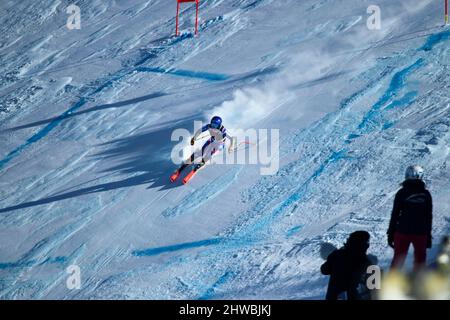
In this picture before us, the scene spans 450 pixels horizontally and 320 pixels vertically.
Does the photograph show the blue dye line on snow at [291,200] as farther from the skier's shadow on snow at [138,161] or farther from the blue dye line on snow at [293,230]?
the skier's shadow on snow at [138,161]

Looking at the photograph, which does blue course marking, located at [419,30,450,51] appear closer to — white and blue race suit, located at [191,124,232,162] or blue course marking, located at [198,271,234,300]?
white and blue race suit, located at [191,124,232,162]

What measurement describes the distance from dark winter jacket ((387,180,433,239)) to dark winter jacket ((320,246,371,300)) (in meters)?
0.90

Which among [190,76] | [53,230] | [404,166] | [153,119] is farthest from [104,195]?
[404,166]

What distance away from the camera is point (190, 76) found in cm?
1384

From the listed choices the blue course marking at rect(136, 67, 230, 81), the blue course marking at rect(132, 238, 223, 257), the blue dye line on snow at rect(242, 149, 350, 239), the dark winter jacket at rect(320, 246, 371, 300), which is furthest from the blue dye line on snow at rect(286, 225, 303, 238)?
the blue course marking at rect(136, 67, 230, 81)

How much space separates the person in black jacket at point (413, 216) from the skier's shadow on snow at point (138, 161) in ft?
16.5

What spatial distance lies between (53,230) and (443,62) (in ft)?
25.9

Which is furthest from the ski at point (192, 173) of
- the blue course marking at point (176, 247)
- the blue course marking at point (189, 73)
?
the blue course marking at point (189, 73)

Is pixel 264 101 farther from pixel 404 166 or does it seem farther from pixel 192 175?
pixel 404 166

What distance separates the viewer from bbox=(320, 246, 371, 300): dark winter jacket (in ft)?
17.9

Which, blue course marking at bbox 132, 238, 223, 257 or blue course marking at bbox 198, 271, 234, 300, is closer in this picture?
blue course marking at bbox 198, 271, 234, 300

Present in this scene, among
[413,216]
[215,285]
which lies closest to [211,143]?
[215,285]

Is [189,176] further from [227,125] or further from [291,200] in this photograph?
[291,200]

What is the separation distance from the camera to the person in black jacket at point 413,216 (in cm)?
612
